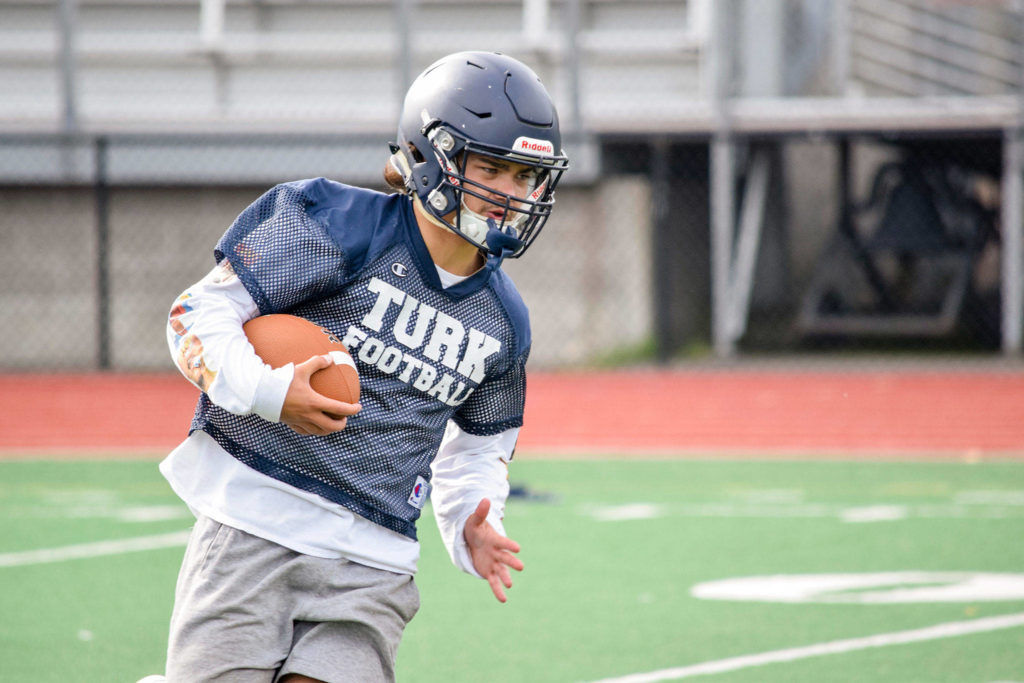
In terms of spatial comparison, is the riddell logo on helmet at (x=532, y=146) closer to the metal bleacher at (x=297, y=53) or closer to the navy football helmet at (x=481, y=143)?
the navy football helmet at (x=481, y=143)

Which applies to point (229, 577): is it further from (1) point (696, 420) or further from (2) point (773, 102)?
(2) point (773, 102)

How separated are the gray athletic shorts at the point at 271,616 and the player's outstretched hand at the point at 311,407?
0.33m

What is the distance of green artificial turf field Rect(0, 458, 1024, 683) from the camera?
429 cm

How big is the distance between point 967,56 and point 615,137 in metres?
Result: 4.20

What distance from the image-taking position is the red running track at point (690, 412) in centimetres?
1021

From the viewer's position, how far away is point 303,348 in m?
2.67

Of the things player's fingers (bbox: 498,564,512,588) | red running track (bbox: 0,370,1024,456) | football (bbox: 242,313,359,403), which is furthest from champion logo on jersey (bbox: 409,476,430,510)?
red running track (bbox: 0,370,1024,456)

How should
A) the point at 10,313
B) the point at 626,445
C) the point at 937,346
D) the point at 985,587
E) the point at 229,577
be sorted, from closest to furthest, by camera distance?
the point at 229,577
the point at 985,587
the point at 626,445
the point at 10,313
the point at 937,346

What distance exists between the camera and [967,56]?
1501 cm

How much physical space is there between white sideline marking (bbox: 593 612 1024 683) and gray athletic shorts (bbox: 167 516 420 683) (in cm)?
150

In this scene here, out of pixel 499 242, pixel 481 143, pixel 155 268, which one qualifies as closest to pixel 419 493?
pixel 499 242

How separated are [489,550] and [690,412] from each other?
856 cm

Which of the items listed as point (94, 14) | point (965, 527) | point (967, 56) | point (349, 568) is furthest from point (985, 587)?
point (94, 14)

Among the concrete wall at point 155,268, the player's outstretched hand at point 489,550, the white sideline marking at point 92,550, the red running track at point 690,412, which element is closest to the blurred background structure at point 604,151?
the concrete wall at point 155,268
